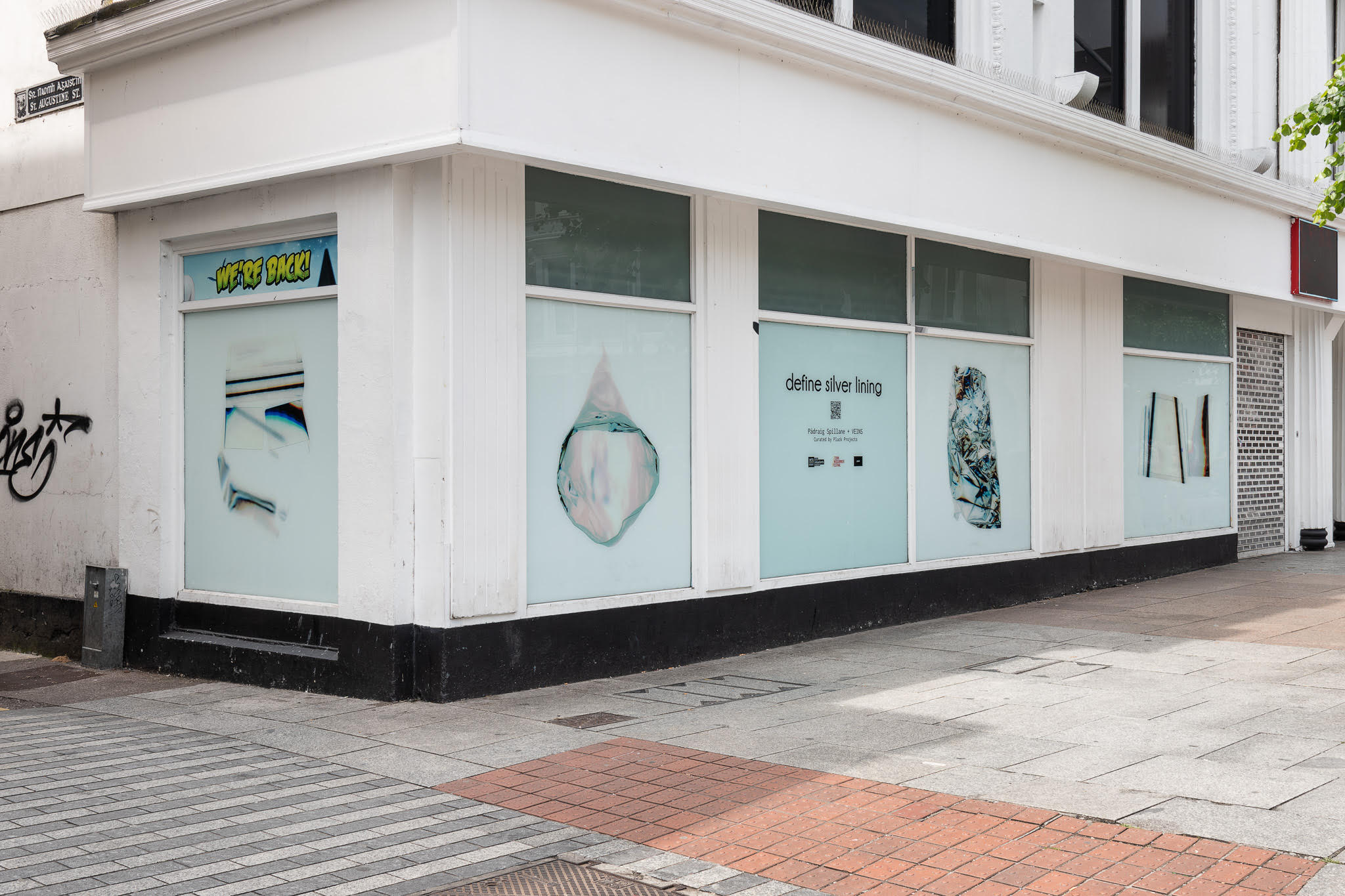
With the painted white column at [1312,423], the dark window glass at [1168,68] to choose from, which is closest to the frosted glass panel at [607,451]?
the dark window glass at [1168,68]

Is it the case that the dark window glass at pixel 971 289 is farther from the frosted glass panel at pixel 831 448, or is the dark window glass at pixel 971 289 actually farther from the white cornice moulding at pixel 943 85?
the white cornice moulding at pixel 943 85

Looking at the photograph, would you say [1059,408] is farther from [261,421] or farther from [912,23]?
[261,421]

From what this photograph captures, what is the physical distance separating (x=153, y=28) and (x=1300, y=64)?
593 inches

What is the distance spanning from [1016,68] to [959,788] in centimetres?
879

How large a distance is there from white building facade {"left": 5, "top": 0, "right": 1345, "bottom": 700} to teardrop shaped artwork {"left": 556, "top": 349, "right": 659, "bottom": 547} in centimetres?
3

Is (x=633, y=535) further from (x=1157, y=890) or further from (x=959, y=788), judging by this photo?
(x=1157, y=890)

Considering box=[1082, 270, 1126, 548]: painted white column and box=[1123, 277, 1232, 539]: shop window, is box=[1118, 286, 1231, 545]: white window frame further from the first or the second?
box=[1082, 270, 1126, 548]: painted white column

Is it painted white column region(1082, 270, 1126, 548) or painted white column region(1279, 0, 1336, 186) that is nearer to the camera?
painted white column region(1082, 270, 1126, 548)

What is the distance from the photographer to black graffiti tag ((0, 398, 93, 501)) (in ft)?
33.4

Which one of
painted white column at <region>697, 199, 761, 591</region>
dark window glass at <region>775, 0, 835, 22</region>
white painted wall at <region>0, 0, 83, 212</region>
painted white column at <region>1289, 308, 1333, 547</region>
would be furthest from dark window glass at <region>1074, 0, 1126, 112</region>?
white painted wall at <region>0, 0, 83, 212</region>

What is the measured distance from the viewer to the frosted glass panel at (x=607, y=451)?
8.50m

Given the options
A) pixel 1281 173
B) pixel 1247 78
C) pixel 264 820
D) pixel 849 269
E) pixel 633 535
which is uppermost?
pixel 1247 78

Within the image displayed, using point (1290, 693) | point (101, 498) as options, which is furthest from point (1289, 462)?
point (101, 498)

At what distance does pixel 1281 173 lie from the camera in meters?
17.0
